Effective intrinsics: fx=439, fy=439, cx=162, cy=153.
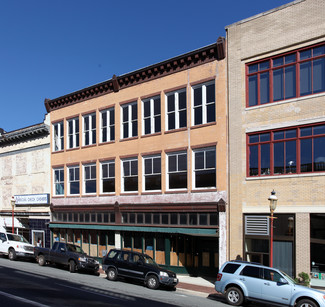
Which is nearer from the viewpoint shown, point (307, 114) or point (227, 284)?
point (227, 284)

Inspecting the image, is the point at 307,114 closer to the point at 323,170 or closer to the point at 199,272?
the point at 323,170

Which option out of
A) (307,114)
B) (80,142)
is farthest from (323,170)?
(80,142)

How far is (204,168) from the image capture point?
85.9 feet

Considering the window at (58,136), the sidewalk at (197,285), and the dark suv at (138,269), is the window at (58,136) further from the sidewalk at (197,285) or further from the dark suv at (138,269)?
the sidewalk at (197,285)

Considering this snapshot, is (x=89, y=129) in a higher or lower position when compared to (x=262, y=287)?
higher

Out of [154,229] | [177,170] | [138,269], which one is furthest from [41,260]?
[177,170]

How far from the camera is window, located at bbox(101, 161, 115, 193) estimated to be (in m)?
32.1

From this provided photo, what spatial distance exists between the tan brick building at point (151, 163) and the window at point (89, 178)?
8 cm

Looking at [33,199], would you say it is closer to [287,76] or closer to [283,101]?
[283,101]

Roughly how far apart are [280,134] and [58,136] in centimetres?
2070

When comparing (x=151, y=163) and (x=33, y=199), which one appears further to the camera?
(x=33, y=199)

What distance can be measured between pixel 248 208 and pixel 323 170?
4506 millimetres

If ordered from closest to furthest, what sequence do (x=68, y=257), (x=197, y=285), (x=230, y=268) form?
(x=230, y=268) < (x=197, y=285) < (x=68, y=257)

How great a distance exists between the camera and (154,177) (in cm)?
2906
